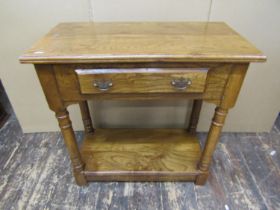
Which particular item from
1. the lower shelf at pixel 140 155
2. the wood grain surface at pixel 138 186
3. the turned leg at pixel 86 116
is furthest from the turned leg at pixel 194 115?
the turned leg at pixel 86 116

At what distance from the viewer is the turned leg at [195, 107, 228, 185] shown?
32.1 inches

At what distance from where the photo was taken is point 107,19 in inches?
41.6

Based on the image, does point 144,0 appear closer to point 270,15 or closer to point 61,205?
point 270,15

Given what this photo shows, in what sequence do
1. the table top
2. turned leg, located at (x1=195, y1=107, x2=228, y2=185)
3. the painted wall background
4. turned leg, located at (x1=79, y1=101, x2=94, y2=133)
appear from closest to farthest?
the table top, turned leg, located at (x1=195, y1=107, x2=228, y2=185), the painted wall background, turned leg, located at (x1=79, y1=101, x2=94, y2=133)

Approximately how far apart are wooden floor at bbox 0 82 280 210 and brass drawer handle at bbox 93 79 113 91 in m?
0.66

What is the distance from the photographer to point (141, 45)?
703 mm

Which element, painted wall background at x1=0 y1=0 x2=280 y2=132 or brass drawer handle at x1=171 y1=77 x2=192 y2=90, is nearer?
brass drawer handle at x1=171 y1=77 x2=192 y2=90

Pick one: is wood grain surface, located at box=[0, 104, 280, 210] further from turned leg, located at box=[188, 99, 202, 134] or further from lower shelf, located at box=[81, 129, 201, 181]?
turned leg, located at box=[188, 99, 202, 134]

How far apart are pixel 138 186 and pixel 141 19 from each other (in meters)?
0.90

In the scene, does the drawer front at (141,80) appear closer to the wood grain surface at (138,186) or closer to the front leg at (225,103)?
the front leg at (225,103)

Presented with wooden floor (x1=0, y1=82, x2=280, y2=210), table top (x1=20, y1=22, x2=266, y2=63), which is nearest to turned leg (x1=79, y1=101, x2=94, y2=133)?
wooden floor (x1=0, y1=82, x2=280, y2=210)

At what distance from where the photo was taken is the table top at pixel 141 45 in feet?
2.09

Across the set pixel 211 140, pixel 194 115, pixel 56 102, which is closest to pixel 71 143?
pixel 56 102

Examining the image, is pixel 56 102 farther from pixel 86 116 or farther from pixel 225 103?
pixel 225 103
